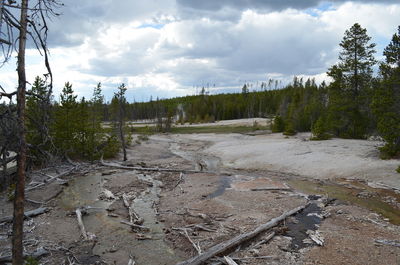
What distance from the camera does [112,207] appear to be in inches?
678

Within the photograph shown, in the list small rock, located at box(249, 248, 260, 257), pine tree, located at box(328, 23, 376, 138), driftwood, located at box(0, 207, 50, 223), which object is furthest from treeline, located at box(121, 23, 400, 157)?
driftwood, located at box(0, 207, 50, 223)

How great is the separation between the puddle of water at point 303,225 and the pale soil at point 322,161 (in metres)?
8.04

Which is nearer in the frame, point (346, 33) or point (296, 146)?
point (296, 146)

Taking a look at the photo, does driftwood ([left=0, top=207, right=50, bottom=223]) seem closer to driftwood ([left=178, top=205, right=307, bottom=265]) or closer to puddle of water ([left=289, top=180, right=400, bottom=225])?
driftwood ([left=178, top=205, right=307, bottom=265])

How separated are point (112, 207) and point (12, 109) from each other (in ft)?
38.0

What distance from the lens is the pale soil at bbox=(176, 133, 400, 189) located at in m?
23.6

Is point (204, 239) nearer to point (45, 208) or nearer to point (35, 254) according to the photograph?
point (35, 254)

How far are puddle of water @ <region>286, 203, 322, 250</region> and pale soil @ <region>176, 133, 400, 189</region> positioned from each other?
26.4 ft

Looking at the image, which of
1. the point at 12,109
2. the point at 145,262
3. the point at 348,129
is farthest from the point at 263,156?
the point at 12,109

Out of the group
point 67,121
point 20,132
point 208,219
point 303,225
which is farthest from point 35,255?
point 67,121

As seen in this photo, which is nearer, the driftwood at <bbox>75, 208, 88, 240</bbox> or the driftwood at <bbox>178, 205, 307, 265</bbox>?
the driftwood at <bbox>178, 205, 307, 265</bbox>

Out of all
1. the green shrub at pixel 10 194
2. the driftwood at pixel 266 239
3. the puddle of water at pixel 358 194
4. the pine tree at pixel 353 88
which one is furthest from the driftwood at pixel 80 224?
the pine tree at pixel 353 88

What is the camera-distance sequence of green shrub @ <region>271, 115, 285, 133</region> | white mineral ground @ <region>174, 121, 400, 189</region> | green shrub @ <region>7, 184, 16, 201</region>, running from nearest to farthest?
green shrub @ <region>7, 184, 16, 201</region> < white mineral ground @ <region>174, 121, 400, 189</region> < green shrub @ <region>271, 115, 285, 133</region>

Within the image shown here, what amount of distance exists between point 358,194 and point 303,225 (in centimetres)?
751
